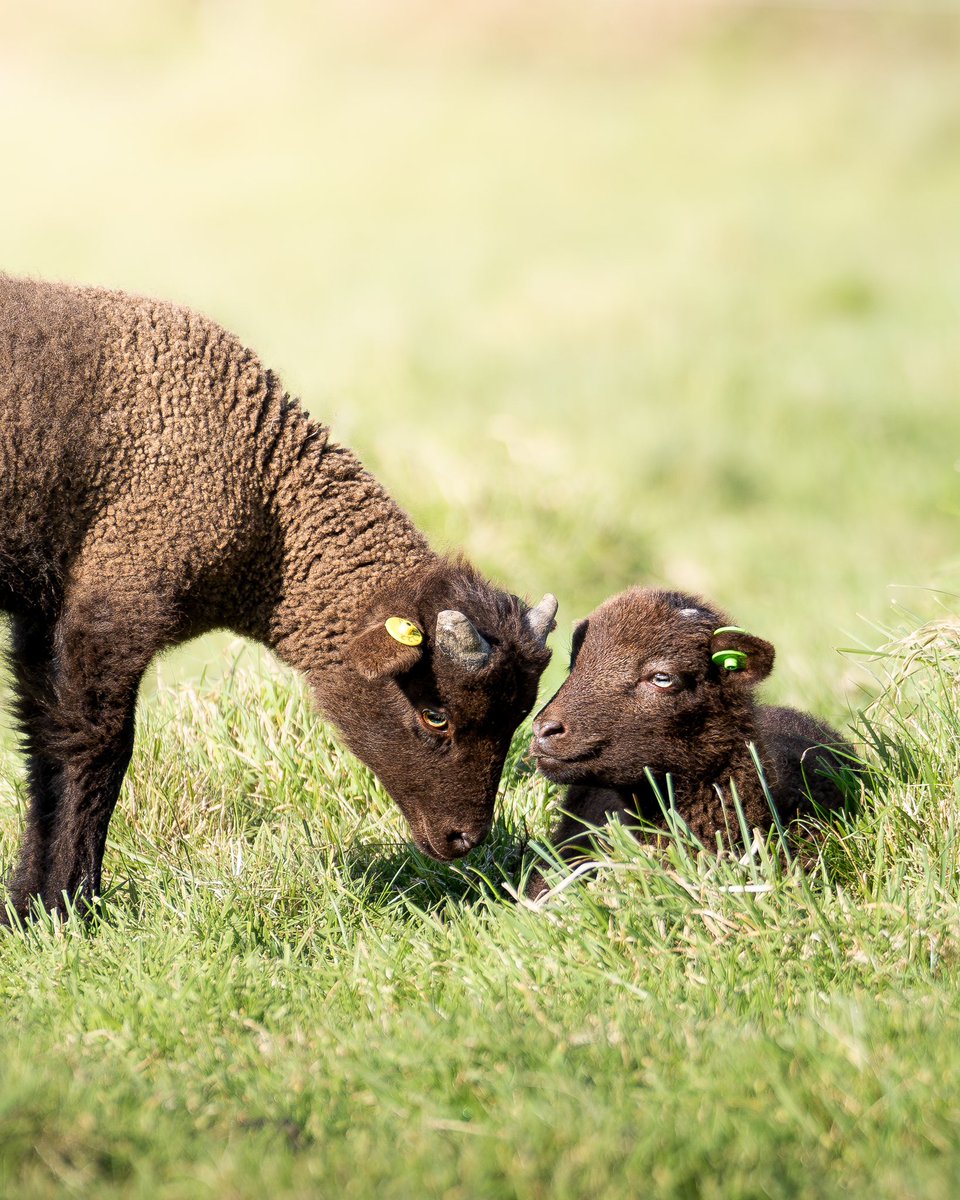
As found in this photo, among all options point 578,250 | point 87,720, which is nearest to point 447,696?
point 87,720

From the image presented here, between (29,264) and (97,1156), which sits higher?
(29,264)

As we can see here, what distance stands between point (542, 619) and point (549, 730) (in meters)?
0.48

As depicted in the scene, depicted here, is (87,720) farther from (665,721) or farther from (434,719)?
(665,721)

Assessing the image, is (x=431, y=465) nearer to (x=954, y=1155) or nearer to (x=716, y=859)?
(x=716, y=859)

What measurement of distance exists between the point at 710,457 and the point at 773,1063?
35.3 ft

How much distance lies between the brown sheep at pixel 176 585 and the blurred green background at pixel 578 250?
158cm

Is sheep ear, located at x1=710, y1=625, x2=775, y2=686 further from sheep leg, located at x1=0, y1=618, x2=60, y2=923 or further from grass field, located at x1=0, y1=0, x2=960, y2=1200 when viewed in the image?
sheep leg, located at x1=0, y1=618, x2=60, y2=923

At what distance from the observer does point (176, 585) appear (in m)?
5.17

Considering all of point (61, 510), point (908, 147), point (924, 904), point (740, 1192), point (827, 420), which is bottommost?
point (740, 1192)

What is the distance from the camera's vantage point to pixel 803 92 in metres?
31.9

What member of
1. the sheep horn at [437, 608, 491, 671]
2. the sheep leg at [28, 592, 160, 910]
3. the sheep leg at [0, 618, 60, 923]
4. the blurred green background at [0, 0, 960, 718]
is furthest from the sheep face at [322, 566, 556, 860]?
the blurred green background at [0, 0, 960, 718]

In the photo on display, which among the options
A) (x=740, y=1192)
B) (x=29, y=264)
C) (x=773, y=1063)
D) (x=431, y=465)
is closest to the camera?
(x=740, y=1192)

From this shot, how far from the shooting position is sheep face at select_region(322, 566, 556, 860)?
516 cm

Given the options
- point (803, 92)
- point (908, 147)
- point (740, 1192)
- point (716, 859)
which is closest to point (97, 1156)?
point (740, 1192)
